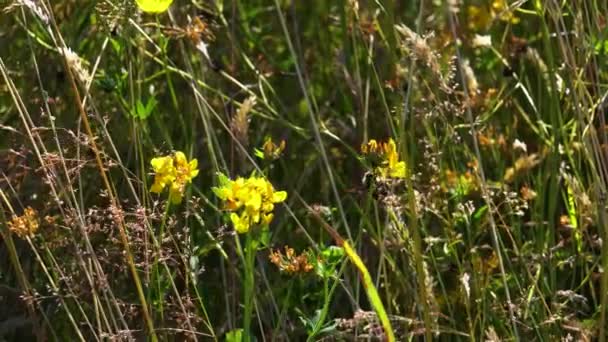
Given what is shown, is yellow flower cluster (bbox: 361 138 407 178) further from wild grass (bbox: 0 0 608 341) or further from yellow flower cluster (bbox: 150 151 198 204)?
yellow flower cluster (bbox: 150 151 198 204)

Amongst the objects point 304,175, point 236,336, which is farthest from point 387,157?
point 304,175

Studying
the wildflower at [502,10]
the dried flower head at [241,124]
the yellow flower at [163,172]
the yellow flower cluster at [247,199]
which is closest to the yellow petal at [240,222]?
the yellow flower cluster at [247,199]

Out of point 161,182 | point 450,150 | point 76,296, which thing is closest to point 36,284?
point 76,296

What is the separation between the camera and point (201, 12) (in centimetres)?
188

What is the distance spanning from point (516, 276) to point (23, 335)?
0.74 m

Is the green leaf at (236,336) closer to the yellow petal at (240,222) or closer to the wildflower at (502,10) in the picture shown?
the yellow petal at (240,222)

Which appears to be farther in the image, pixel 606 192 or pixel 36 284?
pixel 36 284

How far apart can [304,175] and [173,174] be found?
2.01ft

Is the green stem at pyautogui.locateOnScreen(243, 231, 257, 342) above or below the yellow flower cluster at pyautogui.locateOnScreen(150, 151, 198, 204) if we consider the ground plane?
below

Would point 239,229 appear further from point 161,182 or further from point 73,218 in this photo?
point 73,218

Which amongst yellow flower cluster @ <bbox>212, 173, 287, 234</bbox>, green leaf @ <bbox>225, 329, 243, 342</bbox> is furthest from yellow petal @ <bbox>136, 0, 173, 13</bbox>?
green leaf @ <bbox>225, 329, 243, 342</bbox>

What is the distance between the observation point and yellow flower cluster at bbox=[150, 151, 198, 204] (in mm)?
1229

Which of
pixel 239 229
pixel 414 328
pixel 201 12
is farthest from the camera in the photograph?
pixel 201 12

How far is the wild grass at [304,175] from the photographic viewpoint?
1.34 meters
